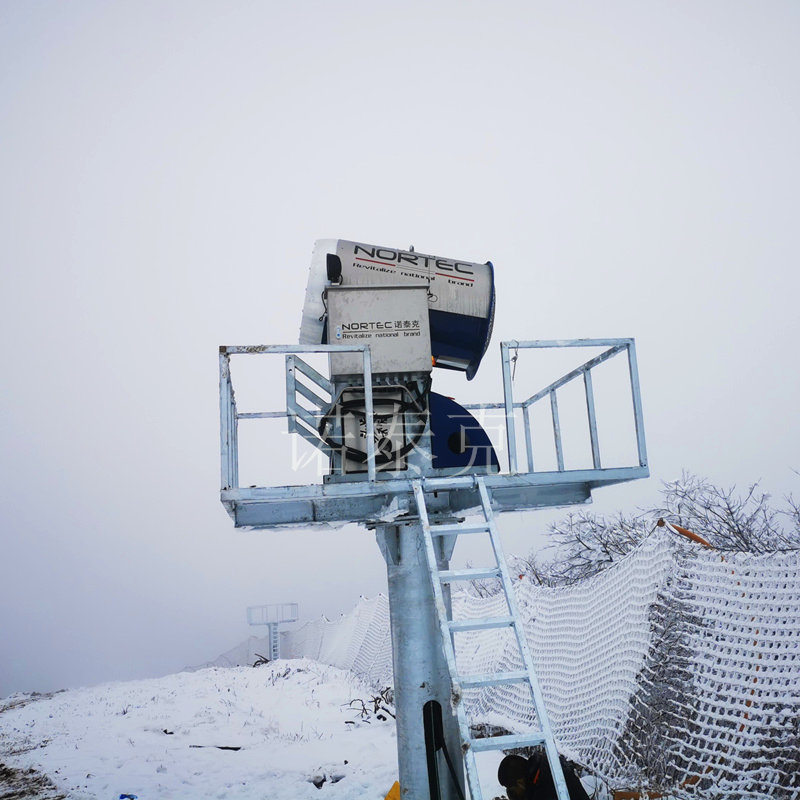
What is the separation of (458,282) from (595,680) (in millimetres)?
5030

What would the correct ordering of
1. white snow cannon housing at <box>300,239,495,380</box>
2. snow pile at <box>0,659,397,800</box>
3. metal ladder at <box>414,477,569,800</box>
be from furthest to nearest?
snow pile at <box>0,659,397,800</box> → white snow cannon housing at <box>300,239,495,380</box> → metal ladder at <box>414,477,569,800</box>

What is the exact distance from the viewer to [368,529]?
704 cm

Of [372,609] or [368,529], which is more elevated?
[368,529]

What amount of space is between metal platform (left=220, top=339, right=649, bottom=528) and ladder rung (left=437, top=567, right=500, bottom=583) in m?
0.76

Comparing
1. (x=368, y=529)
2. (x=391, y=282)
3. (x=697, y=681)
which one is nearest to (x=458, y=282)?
(x=391, y=282)

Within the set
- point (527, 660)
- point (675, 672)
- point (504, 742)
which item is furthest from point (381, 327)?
point (675, 672)

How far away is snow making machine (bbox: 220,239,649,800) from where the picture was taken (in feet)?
19.4

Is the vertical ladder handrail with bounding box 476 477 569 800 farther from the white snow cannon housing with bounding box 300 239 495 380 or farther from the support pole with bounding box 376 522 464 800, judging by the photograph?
the white snow cannon housing with bounding box 300 239 495 380

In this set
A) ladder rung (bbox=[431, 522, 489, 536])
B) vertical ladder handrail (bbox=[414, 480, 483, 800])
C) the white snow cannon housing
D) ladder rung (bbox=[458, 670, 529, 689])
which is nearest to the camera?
vertical ladder handrail (bbox=[414, 480, 483, 800])

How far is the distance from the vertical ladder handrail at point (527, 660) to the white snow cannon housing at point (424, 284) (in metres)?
1.68

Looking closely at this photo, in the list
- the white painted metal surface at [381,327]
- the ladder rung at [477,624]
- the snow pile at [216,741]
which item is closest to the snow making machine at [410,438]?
the white painted metal surface at [381,327]

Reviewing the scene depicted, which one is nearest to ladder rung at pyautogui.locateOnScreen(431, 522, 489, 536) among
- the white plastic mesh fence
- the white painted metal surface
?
the white painted metal surface

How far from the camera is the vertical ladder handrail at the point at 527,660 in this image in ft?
14.3

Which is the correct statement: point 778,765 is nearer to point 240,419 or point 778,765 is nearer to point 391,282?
point 391,282
